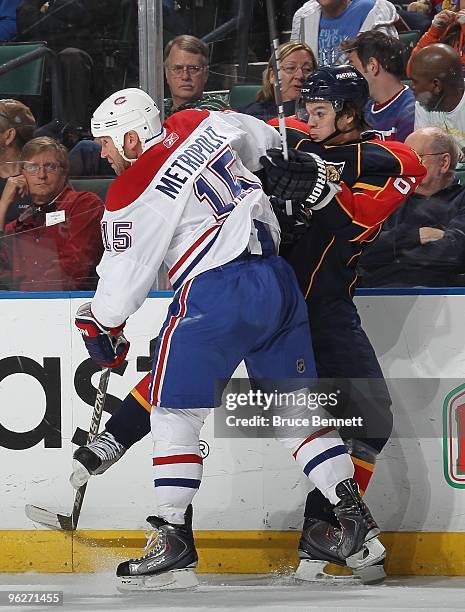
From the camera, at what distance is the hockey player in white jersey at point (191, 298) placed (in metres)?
3.01

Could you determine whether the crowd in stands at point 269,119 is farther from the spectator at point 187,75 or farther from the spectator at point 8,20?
the spectator at point 8,20

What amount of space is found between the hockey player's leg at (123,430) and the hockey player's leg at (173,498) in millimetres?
269

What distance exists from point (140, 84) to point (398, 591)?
5.38 ft

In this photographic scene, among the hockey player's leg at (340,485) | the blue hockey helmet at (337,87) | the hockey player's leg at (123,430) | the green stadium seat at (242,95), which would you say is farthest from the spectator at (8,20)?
the hockey player's leg at (340,485)

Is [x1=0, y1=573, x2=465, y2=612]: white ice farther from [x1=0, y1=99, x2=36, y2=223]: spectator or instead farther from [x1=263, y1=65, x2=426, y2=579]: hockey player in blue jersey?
[x1=0, y1=99, x2=36, y2=223]: spectator

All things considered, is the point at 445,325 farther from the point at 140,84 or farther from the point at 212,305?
the point at 140,84

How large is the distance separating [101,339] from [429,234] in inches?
40.8

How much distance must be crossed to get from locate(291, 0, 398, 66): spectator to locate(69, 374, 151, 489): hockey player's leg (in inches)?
47.2

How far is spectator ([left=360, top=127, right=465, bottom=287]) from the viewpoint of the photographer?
11.5 feet

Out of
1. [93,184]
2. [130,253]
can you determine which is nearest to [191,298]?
[130,253]

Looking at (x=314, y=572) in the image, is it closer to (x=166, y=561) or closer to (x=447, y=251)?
(x=166, y=561)

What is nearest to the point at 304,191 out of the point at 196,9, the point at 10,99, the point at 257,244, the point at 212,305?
the point at 257,244

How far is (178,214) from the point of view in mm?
3010

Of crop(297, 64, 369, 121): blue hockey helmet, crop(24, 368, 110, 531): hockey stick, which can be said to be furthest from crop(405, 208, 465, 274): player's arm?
crop(24, 368, 110, 531): hockey stick
